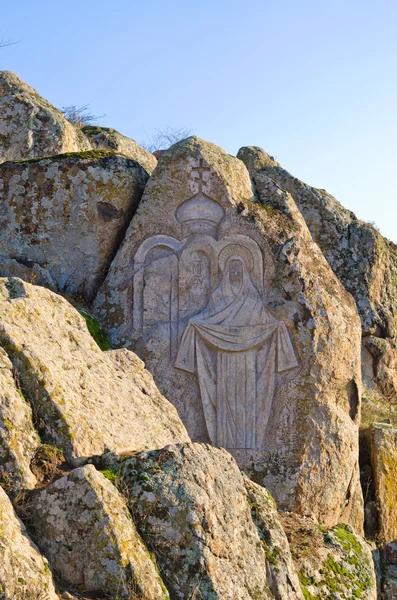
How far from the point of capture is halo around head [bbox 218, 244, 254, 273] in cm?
1181

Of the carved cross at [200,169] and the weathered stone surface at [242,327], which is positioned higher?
the carved cross at [200,169]

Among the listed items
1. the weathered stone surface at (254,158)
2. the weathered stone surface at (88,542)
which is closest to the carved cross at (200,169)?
the weathered stone surface at (254,158)

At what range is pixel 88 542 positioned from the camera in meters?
5.59

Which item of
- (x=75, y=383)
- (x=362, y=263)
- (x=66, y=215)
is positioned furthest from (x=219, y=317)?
(x=75, y=383)

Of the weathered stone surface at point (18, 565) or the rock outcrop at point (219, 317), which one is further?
the rock outcrop at point (219, 317)

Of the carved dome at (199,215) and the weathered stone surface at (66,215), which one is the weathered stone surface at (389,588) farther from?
the weathered stone surface at (66,215)

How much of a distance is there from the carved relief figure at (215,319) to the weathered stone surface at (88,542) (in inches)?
228

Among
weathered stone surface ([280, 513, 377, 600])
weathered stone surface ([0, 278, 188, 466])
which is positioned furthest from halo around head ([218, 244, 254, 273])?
weathered stone surface ([280, 513, 377, 600])

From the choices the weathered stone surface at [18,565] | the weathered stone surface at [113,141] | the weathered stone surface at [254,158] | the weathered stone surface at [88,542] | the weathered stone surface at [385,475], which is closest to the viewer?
the weathered stone surface at [18,565]

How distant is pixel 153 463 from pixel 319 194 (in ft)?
31.8

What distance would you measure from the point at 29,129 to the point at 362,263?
5.45 meters

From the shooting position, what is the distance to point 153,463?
246 inches

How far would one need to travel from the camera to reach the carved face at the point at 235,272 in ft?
38.6

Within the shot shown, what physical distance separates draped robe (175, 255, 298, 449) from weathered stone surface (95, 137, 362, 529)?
0.04ft
